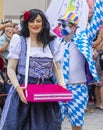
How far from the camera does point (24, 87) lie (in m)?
3.69

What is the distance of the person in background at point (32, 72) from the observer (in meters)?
3.71

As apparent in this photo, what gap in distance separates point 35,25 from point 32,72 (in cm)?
43

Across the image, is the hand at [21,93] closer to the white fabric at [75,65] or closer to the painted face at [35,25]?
the painted face at [35,25]

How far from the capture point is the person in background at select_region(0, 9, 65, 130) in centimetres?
371

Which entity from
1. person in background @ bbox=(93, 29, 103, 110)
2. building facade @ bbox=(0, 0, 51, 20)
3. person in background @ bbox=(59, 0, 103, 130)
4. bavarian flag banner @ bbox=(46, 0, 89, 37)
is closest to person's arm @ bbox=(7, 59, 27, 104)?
person in background @ bbox=(59, 0, 103, 130)

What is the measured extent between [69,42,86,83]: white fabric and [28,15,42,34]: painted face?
947mm

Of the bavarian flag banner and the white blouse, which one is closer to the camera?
the white blouse

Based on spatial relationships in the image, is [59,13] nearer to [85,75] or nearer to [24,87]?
[85,75]

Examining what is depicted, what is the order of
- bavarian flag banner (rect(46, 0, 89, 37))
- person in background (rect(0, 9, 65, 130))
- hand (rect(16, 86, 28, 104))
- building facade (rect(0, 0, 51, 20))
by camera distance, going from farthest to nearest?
building facade (rect(0, 0, 51, 20)) → bavarian flag banner (rect(46, 0, 89, 37)) → person in background (rect(0, 9, 65, 130)) → hand (rect(16, 86, 28, 104))

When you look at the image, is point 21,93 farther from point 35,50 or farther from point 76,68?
point 76,68

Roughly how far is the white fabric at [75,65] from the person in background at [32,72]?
2.61 ft

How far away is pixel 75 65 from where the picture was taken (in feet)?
15.3

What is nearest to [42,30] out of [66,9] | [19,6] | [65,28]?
[65,28]

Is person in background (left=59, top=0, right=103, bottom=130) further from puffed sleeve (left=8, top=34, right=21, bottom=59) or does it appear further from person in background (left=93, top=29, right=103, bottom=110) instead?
person in background (left=93, top=29, right=103, bottom=110)
